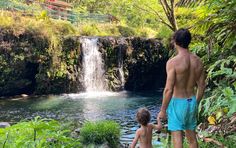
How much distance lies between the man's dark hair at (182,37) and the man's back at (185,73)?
95 mm

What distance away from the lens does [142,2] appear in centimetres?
1777

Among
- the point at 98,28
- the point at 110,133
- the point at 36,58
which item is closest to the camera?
the point at 110,133

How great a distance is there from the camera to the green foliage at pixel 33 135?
3.26 m

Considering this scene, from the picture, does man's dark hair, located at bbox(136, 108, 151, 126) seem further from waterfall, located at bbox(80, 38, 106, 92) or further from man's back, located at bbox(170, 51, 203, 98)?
waterfall, located at bbox(80, 38, 106, 92)

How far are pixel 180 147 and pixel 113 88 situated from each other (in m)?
21.2

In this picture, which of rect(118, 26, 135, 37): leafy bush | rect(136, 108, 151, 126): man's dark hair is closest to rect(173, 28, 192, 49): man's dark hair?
rect(136, 108, 151, 126): man's dark hair

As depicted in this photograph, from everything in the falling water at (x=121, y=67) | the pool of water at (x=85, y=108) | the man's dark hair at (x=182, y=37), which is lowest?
the pool of water at (x=85, y=108)

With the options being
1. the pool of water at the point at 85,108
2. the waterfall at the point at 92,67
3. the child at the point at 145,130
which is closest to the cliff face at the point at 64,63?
the waterfall at the point at 92,67

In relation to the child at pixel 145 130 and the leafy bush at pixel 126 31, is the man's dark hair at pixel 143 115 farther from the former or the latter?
the leafy bush at pixel 126 31

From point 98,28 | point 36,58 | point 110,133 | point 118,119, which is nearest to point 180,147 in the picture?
point 110,133

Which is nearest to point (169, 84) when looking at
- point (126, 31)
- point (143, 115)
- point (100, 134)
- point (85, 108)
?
point (143, 115)

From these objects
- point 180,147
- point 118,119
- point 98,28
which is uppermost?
point 98,28

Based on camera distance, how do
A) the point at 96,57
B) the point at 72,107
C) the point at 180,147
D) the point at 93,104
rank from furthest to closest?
the point at 96,57, the point at 93,104, the point at 72,107, the point at 180,147

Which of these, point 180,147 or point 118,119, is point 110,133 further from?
point 180,147
